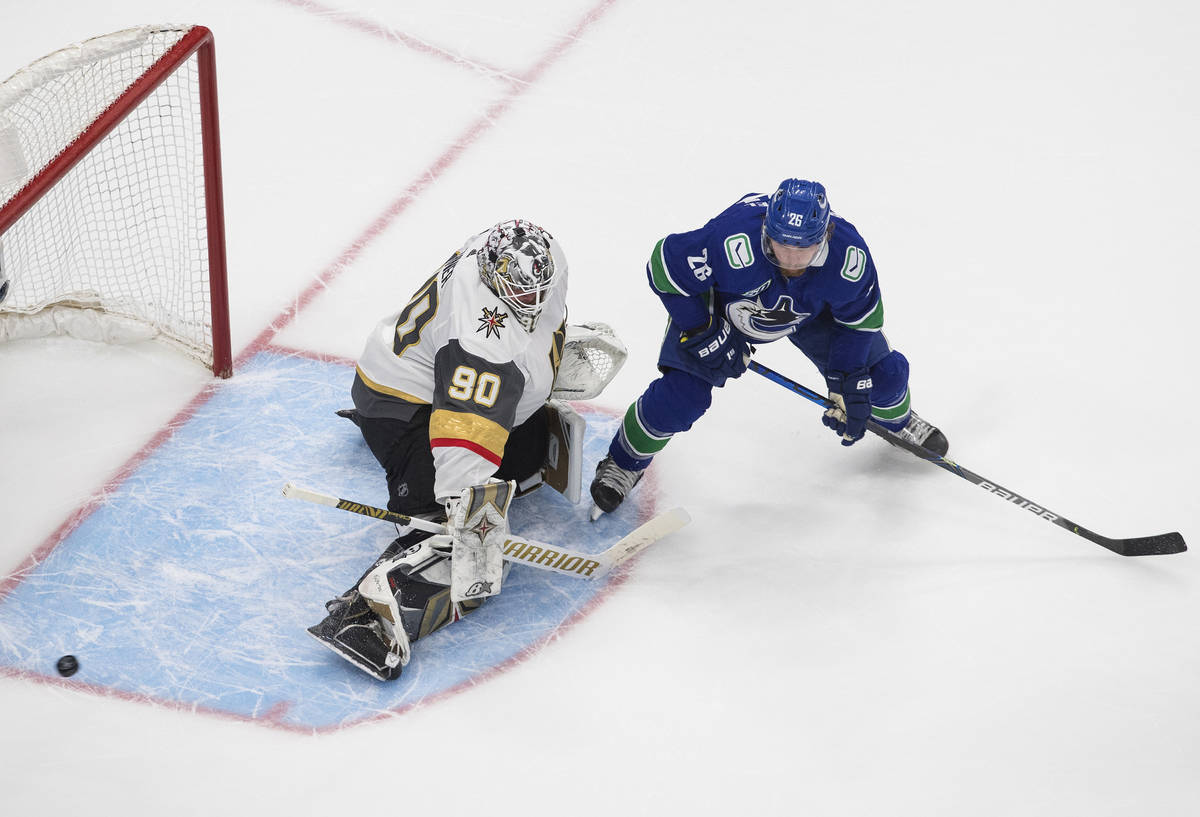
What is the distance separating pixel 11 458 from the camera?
368 centimetres

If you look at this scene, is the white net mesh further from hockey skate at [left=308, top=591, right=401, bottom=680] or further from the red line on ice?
hockey skate at [left=308, top=591, right=401, bottom=680]

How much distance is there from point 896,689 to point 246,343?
222cm

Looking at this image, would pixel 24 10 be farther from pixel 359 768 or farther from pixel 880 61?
pixel 359 768

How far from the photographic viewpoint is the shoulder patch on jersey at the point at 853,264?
10.4 feet

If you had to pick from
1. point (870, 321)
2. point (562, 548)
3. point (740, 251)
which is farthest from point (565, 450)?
point (870, 321)

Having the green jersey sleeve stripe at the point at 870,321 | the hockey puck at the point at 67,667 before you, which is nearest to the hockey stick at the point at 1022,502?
the green jersey sleeve stripe at the point at 870,321

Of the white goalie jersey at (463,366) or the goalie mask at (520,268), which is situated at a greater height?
the goalie mask at (520,268)

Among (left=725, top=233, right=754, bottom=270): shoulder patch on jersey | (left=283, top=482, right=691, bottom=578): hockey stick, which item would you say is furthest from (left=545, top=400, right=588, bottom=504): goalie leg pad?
(left=725, top=233, right=754, bottom=270): shoulder patch on jersey

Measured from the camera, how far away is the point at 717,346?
3.37 meters

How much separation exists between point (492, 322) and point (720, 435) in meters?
1.04

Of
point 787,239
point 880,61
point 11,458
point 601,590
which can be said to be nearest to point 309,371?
point 11,458

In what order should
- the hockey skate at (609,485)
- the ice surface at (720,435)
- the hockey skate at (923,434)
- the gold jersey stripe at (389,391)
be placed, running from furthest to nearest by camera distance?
1. the hockey skate at (923,434)
2. the hockey skate at (609,485)
3. the gold jersey stripe at (389,391)
4. the ice surface at (720,435)

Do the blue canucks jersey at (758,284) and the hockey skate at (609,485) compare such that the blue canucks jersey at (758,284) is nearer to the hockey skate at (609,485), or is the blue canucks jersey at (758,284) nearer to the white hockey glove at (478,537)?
the hockey skate at (609,485)

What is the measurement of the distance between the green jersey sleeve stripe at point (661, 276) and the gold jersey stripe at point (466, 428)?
0.59 metres
